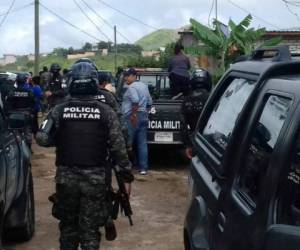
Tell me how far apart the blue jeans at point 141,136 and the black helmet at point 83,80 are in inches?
198

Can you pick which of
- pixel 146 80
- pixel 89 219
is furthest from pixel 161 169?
pixel 89 219

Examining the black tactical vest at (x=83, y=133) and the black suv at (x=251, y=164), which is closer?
the black suv at (x=251, y=164)

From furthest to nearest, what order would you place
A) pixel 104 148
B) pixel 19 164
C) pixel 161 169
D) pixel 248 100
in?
pixel 161 169
pixel 19 164
pixel 104 148
pixel 248 100

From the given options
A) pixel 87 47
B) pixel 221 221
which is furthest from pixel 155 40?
pixel 221 221

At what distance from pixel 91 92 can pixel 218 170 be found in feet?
5.96

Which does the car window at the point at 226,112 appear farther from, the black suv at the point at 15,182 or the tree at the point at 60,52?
the tree at the point at 60,52

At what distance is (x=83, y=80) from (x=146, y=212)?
10.3 feet

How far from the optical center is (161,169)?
10773 millimetres

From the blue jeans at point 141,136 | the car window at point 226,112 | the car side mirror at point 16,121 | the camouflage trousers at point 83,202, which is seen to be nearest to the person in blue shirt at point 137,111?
the blue jeans at point 141,136

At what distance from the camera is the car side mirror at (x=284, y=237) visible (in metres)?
1.83

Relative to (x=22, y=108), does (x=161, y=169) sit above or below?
below

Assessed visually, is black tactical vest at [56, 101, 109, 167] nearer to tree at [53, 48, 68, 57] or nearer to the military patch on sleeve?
the military patch on sleeve

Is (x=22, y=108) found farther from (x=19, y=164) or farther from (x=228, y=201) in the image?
(x=228, y=201)

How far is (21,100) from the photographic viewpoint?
11.6m
